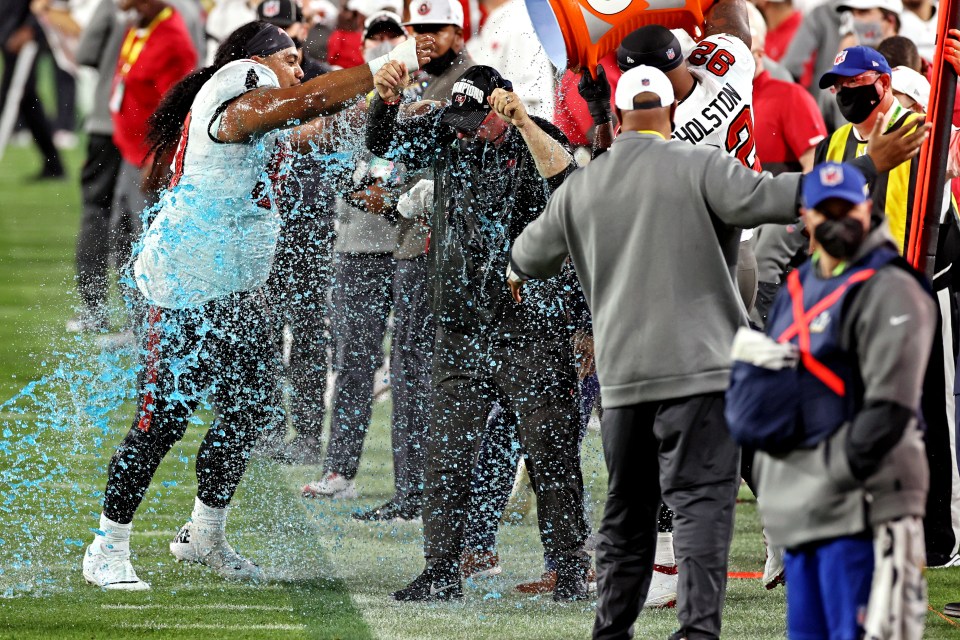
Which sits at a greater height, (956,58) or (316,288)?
(956,58)

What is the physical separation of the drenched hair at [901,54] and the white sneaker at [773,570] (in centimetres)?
245

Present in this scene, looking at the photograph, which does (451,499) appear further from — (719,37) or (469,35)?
(469,35)

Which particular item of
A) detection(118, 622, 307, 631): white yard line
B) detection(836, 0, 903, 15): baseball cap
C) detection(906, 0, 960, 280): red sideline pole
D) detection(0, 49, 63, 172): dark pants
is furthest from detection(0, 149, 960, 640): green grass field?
detection(0, 49, 63, 172): dark pants

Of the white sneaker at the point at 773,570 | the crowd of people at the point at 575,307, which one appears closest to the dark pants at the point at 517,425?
the crowd of people at the point at 575,307

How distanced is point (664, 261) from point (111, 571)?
251 centimetres

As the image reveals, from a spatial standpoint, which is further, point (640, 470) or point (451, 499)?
point (451, 499)

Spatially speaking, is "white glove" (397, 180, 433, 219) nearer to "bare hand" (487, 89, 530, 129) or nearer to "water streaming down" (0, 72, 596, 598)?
"water streaming down" (0, 72, 596, 598)

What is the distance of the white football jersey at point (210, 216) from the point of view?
5.76 metres

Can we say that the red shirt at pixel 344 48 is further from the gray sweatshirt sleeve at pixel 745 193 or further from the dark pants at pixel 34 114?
the dark pants at pixel 34 114

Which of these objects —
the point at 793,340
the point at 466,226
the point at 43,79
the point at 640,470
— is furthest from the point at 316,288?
the point at 43,79

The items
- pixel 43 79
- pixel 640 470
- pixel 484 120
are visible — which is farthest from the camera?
pixel 43 79

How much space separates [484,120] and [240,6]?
646 centimetres

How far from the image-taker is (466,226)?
222 inches

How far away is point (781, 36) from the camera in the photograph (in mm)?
11961
